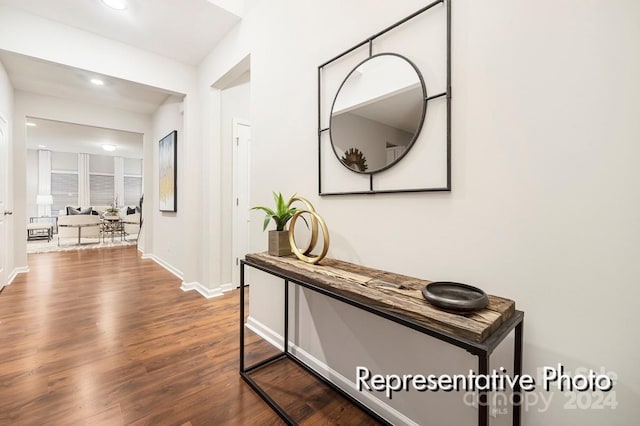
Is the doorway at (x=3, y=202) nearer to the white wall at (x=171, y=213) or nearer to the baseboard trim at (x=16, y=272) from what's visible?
the baseboard trim at (x=16, y=272)

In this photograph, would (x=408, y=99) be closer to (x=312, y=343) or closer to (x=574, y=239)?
(x=574, y=239)

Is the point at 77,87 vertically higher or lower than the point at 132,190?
higher

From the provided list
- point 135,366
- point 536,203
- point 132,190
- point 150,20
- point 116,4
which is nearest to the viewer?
point 536,203

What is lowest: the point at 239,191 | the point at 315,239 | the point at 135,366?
the point at 135,366

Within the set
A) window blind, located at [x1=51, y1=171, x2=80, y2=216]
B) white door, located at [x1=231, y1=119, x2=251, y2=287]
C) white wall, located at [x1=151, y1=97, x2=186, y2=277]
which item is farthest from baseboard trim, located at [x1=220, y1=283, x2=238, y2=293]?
window blind, located at [x1=51, y1=171, x2=80, y2=216]

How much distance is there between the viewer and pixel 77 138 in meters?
6.89

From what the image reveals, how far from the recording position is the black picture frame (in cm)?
373

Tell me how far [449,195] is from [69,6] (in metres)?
3.27

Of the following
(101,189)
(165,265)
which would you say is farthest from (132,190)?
(165,265)

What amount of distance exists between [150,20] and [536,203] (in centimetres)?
317

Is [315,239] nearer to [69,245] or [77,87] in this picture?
[77,87]

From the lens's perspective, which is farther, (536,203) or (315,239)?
(315,239)

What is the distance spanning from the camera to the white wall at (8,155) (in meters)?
3.15

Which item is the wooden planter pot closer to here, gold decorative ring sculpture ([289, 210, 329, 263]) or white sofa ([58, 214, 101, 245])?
gold decorative ring sculpture ([289, 210, 329, 263])
